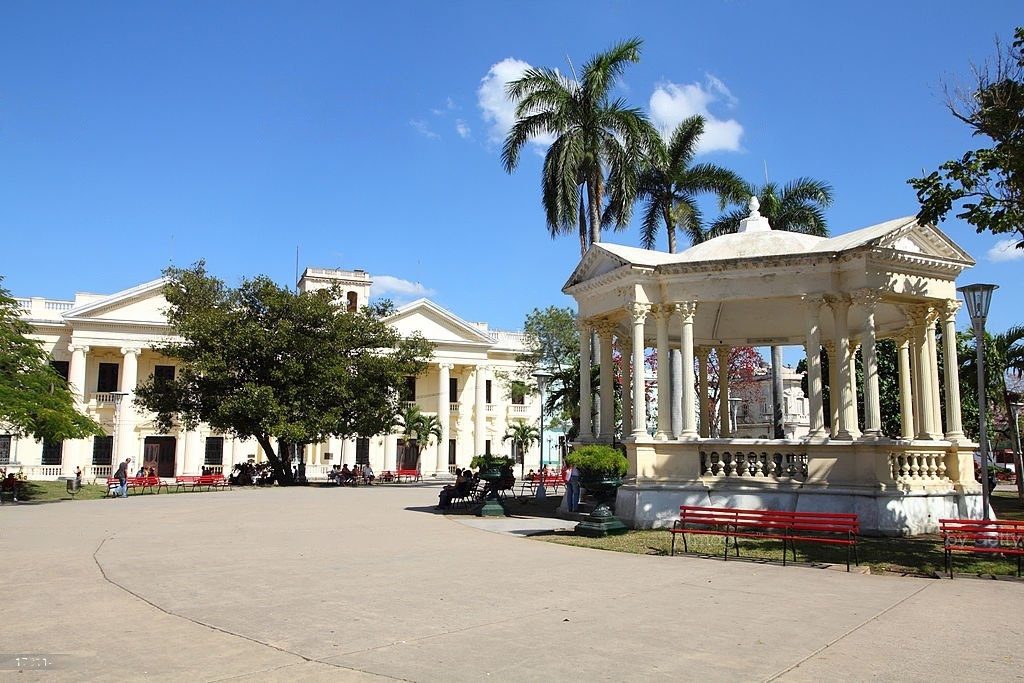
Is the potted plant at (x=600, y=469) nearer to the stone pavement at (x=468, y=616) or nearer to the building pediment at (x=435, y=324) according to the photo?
the stone pavement at (x=468, y=616)

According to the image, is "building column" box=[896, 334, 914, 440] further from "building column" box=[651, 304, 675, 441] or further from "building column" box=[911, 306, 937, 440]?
"building column" box=[651, 304, 675, 441]

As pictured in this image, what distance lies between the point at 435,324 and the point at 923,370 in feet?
149

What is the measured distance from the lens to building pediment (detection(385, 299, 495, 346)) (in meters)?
59.6

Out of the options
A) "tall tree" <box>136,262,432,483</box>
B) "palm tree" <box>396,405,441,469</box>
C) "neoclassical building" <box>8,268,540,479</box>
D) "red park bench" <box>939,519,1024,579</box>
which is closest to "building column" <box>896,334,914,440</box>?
"red park bench" <box>939,519,1024,579</box>

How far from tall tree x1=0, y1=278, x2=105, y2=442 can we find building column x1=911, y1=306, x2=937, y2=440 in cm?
2437

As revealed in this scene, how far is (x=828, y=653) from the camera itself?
655 cm

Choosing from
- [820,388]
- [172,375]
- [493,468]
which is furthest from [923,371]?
[172,375]

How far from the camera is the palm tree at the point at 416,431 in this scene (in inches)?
2130

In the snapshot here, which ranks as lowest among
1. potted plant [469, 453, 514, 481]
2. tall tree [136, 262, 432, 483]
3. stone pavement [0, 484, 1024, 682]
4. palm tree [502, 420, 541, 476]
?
stone pavement [0, 484, 1024, 682]

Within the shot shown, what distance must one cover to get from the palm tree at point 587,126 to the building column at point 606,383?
7.68 meters

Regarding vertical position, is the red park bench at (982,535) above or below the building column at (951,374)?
below

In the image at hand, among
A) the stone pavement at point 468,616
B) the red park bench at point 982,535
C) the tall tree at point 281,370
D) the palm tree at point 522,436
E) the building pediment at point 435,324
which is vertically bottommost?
the stone pavement at point 468,616

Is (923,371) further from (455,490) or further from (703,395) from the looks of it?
(455,490)

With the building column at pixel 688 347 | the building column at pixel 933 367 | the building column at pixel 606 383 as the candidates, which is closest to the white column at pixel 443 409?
the building column at pixel 606 383
